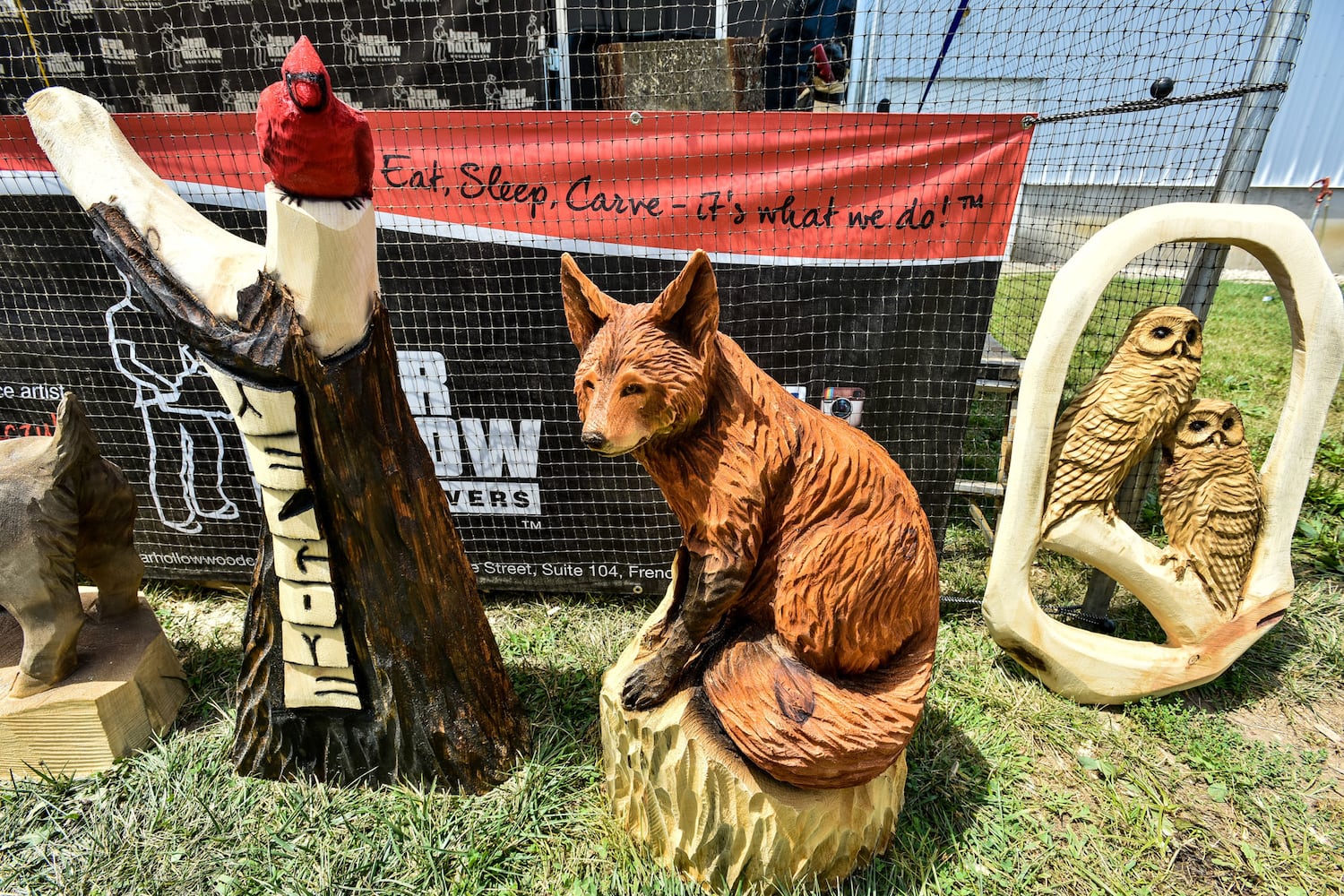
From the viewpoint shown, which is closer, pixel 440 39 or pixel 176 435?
pixel 440 39

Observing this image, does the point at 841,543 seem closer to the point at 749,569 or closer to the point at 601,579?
the point at 749,569

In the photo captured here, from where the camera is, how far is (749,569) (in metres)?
1.52

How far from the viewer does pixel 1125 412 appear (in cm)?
229

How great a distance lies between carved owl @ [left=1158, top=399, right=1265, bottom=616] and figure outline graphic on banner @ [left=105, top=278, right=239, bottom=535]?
156 inches

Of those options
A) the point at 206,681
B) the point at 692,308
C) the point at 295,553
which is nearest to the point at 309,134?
the point at 692,308

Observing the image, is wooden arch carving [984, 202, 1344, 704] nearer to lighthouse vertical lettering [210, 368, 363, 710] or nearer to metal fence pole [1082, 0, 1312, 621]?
metal fence pole [1082, 0, 1312, 621]

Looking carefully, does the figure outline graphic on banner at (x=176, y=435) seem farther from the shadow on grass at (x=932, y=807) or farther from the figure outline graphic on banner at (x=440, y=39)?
the shadow on grass at (x=932, y=807)

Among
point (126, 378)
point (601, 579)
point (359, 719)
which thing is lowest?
point (601, 579)

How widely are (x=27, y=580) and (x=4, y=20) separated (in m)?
2.64

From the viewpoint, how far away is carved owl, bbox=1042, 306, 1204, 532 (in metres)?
2.29

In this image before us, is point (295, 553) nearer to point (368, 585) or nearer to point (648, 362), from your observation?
point (368, 585)

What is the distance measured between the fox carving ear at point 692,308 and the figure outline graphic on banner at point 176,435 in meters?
2.51

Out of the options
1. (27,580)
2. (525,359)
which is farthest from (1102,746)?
(27,580)

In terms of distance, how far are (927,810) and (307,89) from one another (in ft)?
8.23
